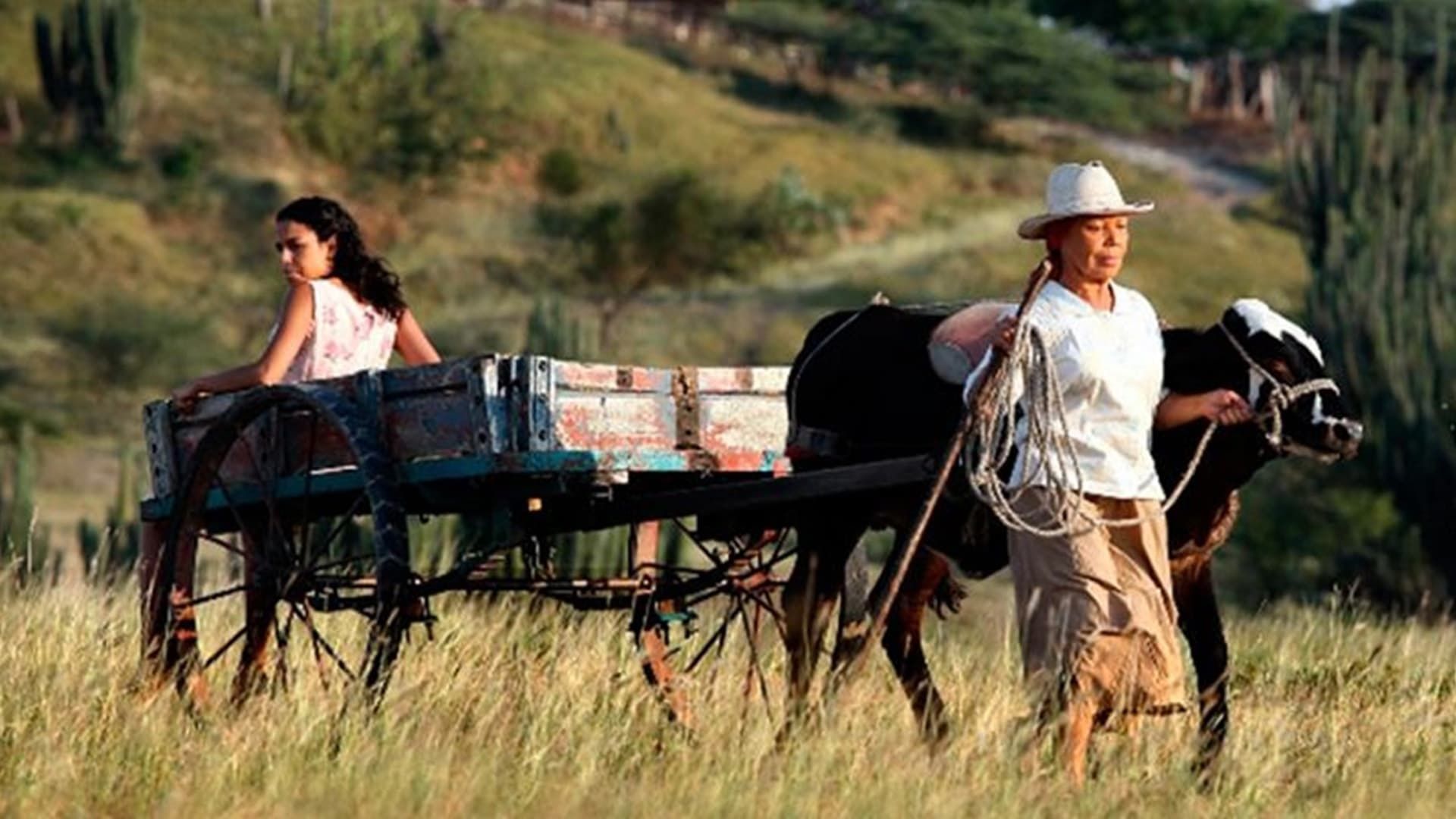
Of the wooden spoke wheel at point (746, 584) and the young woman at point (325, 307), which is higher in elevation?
the young woman at point (325, 307)

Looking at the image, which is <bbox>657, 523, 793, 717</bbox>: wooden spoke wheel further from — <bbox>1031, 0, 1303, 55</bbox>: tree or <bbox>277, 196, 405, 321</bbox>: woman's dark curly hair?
<bbox>1031, 0, 1303, 55</bbox>: tree

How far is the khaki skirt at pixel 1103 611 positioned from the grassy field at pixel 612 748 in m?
0.20

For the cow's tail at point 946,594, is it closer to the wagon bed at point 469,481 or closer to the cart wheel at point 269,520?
the wagon bed at point 469,481

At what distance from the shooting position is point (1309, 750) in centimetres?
830

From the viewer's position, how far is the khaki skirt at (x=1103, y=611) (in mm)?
7496

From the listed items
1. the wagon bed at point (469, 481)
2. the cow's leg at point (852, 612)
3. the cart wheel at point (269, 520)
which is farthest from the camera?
the cart wheel at point (269, 520)

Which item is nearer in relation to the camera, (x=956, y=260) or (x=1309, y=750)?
(x=1309, y=750)

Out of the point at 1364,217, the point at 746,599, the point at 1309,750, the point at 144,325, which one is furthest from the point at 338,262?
the point at 144,325

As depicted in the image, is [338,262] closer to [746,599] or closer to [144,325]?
[746,599]

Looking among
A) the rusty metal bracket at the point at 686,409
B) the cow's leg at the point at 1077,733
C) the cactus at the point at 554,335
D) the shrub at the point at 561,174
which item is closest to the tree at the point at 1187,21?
the shrub at the point at 561,174

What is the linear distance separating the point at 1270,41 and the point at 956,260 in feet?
107

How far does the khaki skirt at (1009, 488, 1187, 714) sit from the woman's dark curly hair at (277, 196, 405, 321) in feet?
8.83

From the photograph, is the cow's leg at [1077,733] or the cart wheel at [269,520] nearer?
the cow's leg at [1077,733]

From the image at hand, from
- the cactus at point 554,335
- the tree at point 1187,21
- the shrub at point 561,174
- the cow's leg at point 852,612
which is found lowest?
the cow's leg at point 852,612
